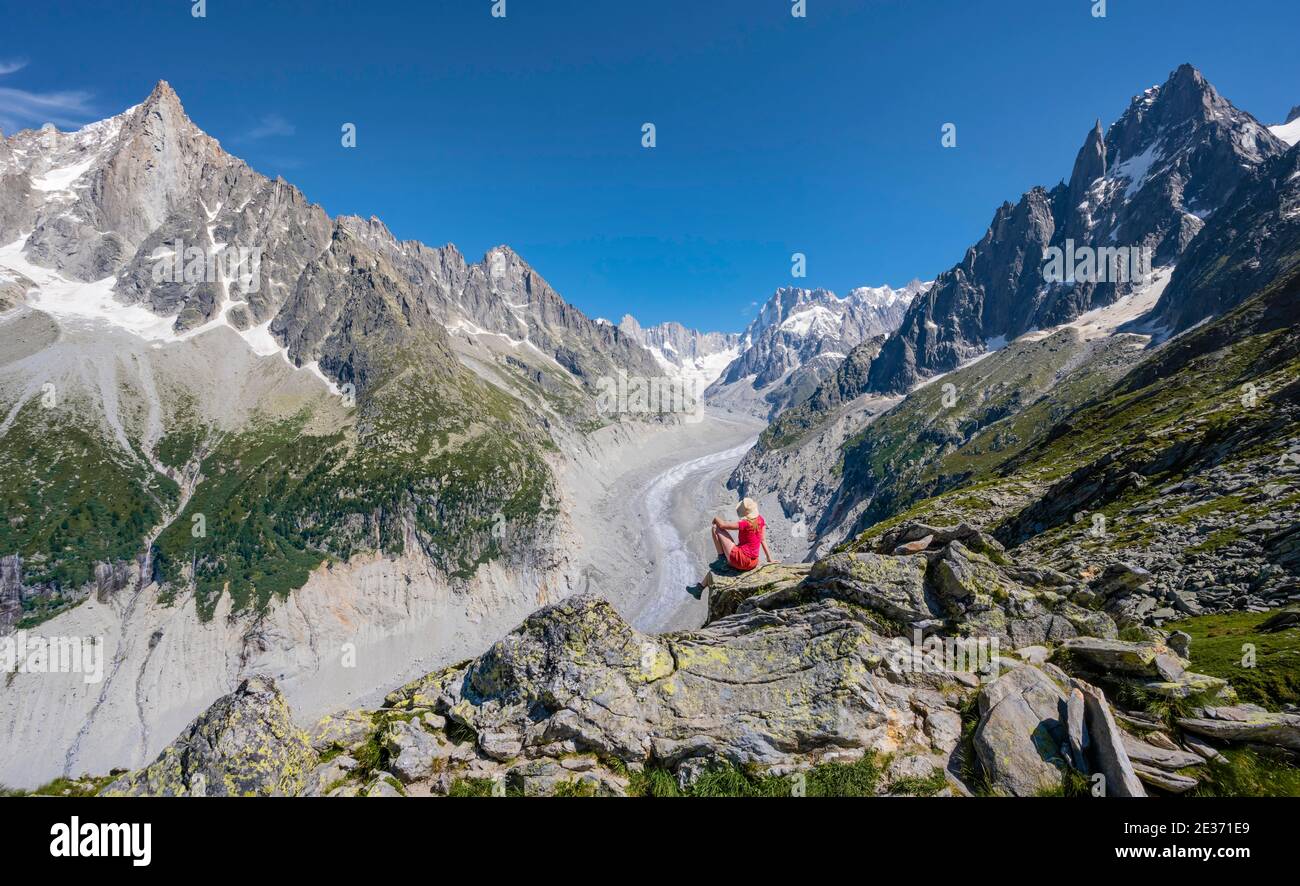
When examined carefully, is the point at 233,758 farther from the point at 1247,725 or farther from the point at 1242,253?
the point at 1242,253

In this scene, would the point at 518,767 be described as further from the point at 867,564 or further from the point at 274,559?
the point at 274,559

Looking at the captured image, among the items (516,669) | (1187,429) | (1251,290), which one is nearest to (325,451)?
(516,669)

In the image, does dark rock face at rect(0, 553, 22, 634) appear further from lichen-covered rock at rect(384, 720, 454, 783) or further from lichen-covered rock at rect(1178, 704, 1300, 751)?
lichen-covered rock at rect(1178, 704, 1300, 751)

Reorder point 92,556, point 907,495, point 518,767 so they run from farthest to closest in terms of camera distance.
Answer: point 92,556
point 907,495
point 518,767

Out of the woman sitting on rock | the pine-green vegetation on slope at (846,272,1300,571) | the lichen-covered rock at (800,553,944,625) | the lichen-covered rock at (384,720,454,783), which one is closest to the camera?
the lichen-covered rock at (384,720,454,783)

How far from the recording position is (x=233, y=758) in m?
11.0

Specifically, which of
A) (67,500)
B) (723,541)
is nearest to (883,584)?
(723,541)

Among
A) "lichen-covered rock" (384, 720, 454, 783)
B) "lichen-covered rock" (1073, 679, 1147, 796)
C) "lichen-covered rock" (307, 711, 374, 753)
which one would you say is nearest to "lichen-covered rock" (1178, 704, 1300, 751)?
"lichen-covered rock" (1073, 679, 1147, 796)

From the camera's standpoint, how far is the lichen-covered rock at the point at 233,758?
10.6 m

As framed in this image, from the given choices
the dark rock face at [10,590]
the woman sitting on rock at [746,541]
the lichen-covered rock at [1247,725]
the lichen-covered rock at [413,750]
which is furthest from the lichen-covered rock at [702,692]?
the dark rock face at [10,590]

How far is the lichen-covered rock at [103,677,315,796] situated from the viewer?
10.6 m

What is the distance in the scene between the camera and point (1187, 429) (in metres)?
42.8

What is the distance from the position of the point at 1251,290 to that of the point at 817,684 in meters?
223

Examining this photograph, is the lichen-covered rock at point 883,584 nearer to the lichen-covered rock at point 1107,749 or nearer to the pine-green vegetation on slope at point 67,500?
the lichen-covered rock at point 1107,749
